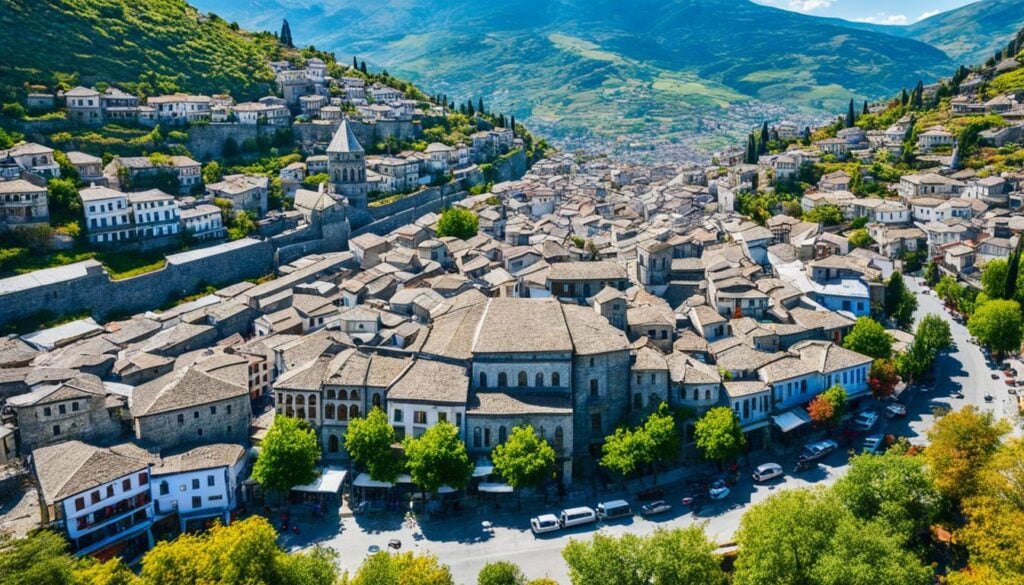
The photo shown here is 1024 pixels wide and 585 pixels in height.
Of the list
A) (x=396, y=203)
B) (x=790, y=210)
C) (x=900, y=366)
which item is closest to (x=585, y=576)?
(x=900, y=366)

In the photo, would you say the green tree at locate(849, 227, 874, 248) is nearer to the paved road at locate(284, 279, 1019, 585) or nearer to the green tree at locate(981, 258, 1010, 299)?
the green tree at locate(981, 258, 1010, 299)

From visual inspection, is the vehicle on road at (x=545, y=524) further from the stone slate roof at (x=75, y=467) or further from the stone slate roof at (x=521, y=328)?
the stone slate roof at (x=75, y=467)

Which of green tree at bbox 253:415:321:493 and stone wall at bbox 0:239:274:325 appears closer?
green tree at bbox 253:415:321:493

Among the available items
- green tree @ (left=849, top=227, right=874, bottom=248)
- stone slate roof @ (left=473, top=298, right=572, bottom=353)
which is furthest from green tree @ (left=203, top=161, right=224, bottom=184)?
green tree @ (left=849, top=227, right=874, bottom=248)

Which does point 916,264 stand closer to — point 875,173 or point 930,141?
point 875,173

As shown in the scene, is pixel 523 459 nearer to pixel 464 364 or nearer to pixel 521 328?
pixel 464 364

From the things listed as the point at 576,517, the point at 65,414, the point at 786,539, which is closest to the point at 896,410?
the point at 786,539
